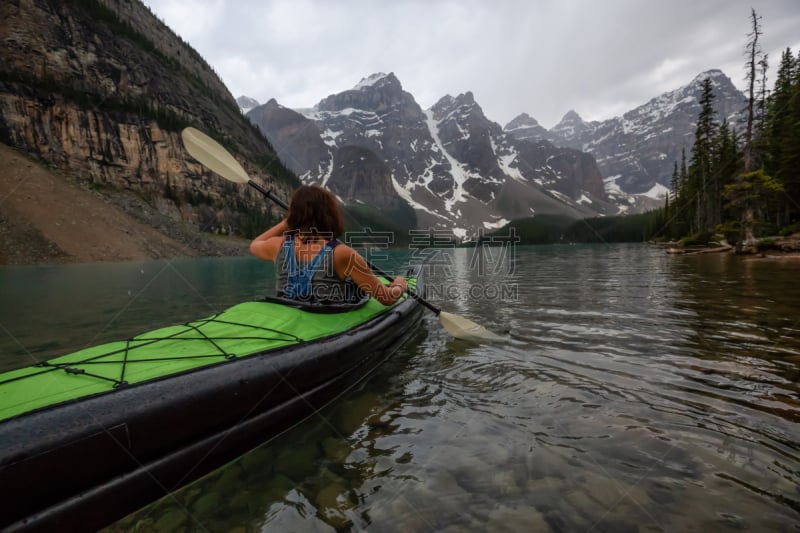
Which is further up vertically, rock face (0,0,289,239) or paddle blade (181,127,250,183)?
rock face (0,0,289,239)

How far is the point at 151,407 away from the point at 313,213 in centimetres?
272

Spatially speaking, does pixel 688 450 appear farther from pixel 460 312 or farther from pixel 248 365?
pixel 460 312

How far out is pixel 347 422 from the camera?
4.18 metres

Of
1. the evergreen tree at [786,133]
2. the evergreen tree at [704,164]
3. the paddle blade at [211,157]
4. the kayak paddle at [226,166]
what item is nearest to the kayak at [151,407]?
the kayak paddle at [226,166]

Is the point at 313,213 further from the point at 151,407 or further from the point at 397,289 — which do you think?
the point at 151,407

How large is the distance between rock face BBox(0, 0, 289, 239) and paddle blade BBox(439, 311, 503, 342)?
303ft

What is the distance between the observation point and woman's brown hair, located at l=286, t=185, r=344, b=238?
4598mm

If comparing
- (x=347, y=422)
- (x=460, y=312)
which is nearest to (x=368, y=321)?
(x=347, y=422)

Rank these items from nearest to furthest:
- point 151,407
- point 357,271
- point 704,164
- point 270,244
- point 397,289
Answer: point 151,407 < point 357,271 < point 270,244 < point 397,289 < point 704,164

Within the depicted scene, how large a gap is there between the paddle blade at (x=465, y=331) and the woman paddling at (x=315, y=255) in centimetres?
274

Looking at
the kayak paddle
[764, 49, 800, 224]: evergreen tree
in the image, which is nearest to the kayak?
the kayak paddle

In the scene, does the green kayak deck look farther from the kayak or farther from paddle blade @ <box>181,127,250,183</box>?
paddle blade @ <box>181,127,250,183</box>

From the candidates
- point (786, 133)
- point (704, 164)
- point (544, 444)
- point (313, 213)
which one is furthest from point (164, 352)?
point (704, 164)

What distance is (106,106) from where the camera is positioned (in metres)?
81.0
